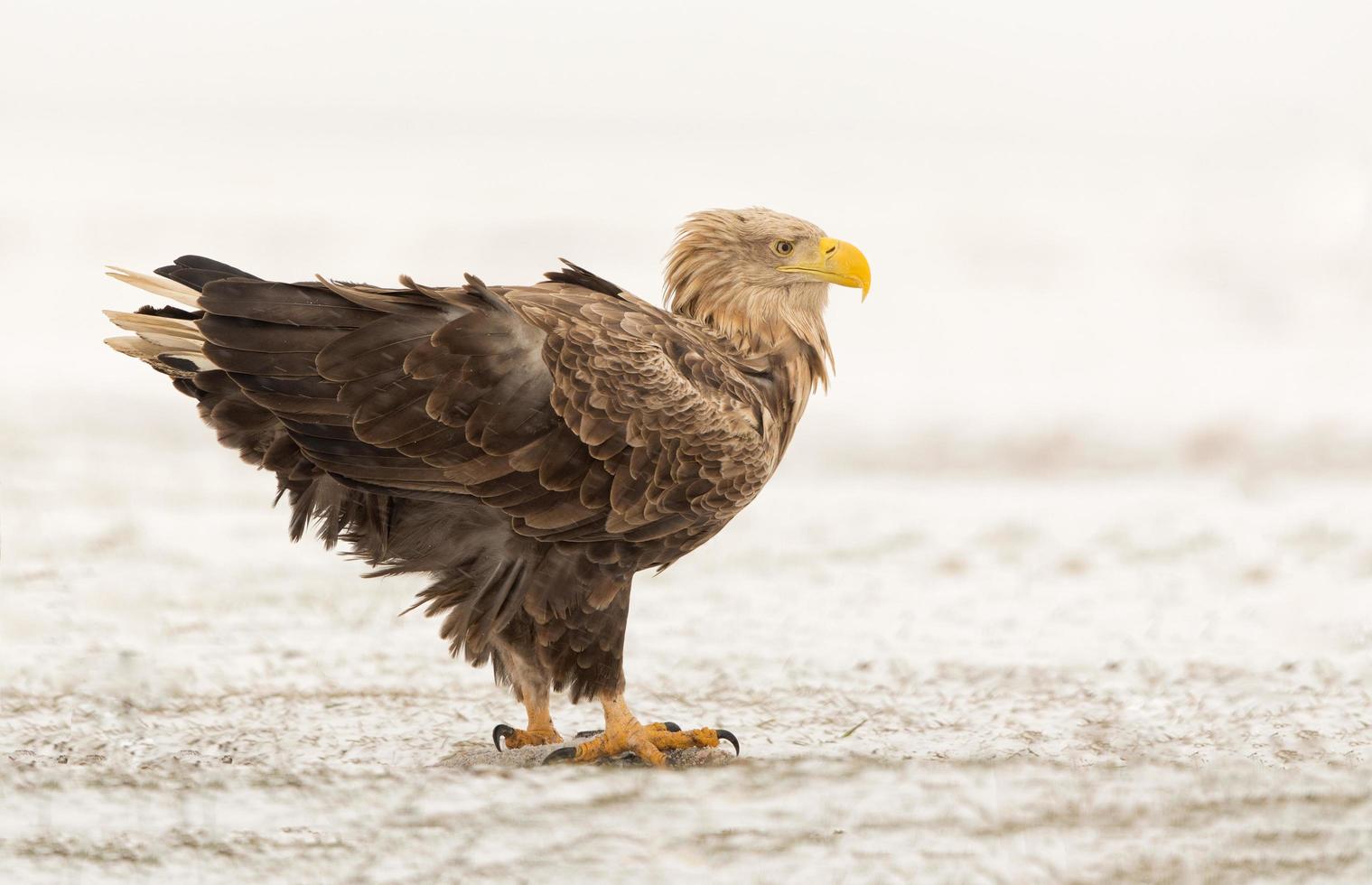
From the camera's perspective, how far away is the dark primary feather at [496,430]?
17.8 feet

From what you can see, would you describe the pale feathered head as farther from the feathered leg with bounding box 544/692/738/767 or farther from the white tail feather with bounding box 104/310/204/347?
the white tail feather with bounding box 104/310/204/347

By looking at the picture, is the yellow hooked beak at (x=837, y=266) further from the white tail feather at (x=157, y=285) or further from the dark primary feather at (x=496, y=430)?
the white tail feather at (x=157, y=285)

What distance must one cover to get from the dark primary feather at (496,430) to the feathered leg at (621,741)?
0.50 feet

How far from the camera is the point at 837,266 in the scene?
6285 millimetres

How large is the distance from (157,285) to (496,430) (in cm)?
136

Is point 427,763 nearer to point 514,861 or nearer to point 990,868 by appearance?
point 514,861

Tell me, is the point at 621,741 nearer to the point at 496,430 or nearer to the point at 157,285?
the point at 496,430

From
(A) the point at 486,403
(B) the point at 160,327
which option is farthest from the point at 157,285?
(A) the point at 486,403

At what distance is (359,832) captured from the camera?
17.0 ft

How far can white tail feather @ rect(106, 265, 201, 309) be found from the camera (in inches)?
221

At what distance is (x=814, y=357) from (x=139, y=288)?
257cm

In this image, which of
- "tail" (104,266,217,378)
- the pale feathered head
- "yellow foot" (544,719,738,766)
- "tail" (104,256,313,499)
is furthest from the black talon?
"tail" (104,266,217,378)

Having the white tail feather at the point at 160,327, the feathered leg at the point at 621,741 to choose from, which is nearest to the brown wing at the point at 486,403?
the white tail feather at the point at 160,327

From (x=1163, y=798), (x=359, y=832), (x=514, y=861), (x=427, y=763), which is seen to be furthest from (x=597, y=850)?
(x=1163, y=798)
